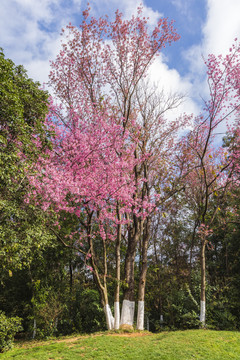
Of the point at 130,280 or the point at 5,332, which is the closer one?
the point at 5,332

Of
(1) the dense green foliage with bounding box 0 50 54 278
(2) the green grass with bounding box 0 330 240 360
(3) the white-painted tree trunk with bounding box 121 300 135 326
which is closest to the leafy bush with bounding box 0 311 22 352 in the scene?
(2) the green grass with bounding box 0 330 240 360

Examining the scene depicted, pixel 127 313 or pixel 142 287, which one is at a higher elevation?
pixel 142 287

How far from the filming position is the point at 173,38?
1238 centimetres

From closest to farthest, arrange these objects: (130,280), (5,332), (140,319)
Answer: (5,332) → (140,319) → (130,280)

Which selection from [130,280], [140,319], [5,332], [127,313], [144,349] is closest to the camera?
[144,349]

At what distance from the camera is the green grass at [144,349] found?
6969mm

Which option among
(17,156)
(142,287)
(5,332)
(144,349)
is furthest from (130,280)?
(17,156)

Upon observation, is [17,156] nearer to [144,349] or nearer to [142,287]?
[144,349]

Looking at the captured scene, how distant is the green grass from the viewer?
697 cm

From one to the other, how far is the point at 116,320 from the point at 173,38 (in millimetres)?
12872

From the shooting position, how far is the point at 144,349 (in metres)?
7.55

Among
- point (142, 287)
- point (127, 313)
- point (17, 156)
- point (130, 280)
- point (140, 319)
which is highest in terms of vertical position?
point (17, 156)

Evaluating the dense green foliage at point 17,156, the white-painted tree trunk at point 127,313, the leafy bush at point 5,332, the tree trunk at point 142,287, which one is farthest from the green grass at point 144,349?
the dense green foliage at point 17,156

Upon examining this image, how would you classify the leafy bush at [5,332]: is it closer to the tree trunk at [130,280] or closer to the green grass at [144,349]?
the green grass at [144,349]
